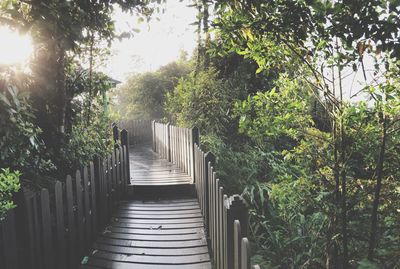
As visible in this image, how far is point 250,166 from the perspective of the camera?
23.3 ft

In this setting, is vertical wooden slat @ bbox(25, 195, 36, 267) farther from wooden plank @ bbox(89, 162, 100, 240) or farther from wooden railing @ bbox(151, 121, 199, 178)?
wooden railing @ bbox(151, 121, 199, 178)

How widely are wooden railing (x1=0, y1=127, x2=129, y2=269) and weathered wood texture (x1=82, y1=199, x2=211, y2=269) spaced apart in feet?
0.67

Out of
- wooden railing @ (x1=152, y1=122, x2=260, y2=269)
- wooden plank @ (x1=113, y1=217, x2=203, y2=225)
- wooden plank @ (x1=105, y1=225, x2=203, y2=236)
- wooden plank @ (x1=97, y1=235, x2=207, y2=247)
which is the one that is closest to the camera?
wooden railing @ (x1=152, y1=122, x2=260, y2=269)

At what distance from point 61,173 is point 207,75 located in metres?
6.09

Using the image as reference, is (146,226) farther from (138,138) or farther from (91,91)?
(138,138)

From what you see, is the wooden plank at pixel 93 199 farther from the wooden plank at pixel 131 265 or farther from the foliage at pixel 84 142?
the wooden plank at pixel 131 265

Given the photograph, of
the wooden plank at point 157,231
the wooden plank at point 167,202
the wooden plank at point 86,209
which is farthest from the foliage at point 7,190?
the wooden plank at point 167,202

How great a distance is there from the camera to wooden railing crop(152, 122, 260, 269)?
6.86 feet

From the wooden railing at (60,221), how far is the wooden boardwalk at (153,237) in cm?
22

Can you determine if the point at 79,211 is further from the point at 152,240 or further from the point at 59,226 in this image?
the point at 152,240

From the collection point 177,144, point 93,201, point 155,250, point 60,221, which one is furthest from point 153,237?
point 177,144

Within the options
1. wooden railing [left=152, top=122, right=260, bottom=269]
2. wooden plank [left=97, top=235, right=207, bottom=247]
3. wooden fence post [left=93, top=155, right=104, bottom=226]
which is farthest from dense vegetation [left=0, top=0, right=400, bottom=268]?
wooden plank [left=97, top=235, right=207, bottom=247]

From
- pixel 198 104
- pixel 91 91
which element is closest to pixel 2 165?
pixel 91 91

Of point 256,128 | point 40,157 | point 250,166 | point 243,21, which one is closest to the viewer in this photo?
point 243,21
